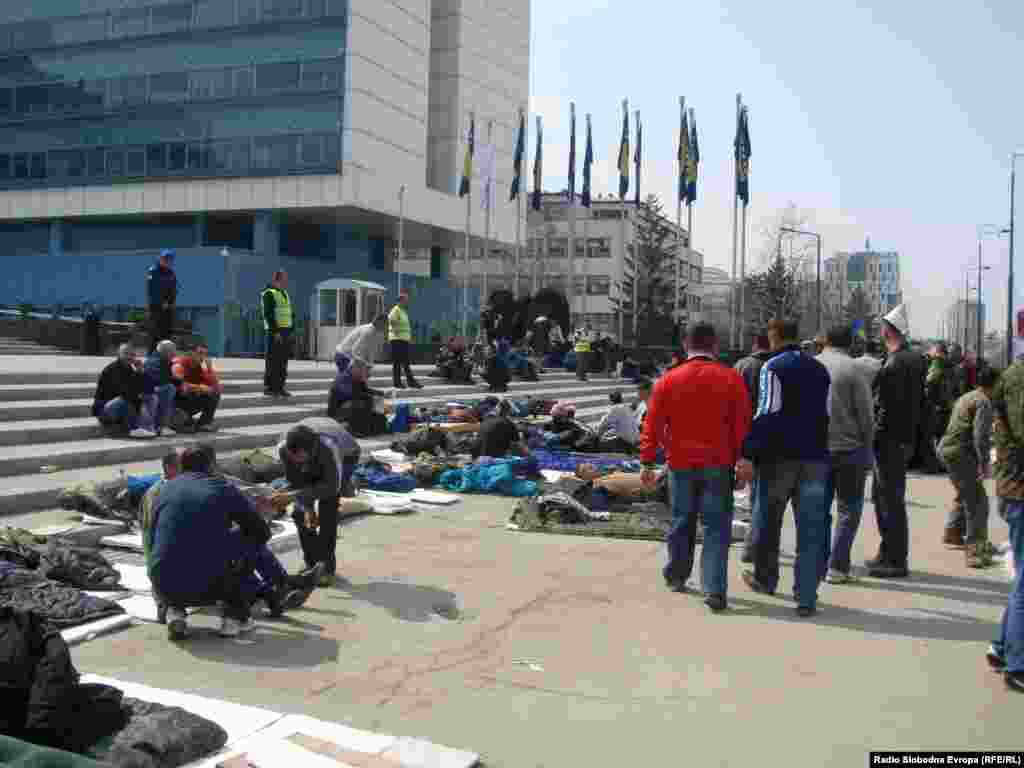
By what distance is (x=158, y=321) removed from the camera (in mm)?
16031

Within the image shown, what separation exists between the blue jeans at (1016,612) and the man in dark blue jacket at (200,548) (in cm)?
423

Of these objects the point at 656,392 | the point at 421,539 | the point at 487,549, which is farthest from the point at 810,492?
the point at 421,539

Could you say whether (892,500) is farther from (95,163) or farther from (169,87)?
(95,163)

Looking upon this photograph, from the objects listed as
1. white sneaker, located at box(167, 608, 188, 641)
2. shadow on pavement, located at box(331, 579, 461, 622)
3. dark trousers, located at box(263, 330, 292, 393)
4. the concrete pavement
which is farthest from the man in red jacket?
dark trousers, located at box(263, 330, 292, 393)

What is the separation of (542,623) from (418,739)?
7.08 ft

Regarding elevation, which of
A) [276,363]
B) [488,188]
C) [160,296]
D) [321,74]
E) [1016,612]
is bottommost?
[1016,612]

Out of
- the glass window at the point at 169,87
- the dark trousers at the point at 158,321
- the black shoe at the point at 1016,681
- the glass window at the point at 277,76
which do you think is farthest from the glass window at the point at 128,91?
the black shoe at the point at 1016,681

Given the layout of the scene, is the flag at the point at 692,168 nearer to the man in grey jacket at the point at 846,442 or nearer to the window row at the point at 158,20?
the window row at the point at 158,20

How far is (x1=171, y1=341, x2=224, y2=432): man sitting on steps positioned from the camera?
1386 centimetres

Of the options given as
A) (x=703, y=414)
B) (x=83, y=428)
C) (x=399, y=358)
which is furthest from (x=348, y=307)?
(x=703, y=414)

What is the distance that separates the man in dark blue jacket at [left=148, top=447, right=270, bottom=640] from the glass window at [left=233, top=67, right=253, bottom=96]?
32.2m

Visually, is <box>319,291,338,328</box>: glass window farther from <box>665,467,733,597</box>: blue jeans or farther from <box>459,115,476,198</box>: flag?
<box>665,467,733,597</box>: blue jeans

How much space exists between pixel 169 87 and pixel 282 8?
531cm

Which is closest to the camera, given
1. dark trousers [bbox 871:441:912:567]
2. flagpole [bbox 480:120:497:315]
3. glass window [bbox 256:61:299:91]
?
dark trousers [bbox 871:441:912:567]
